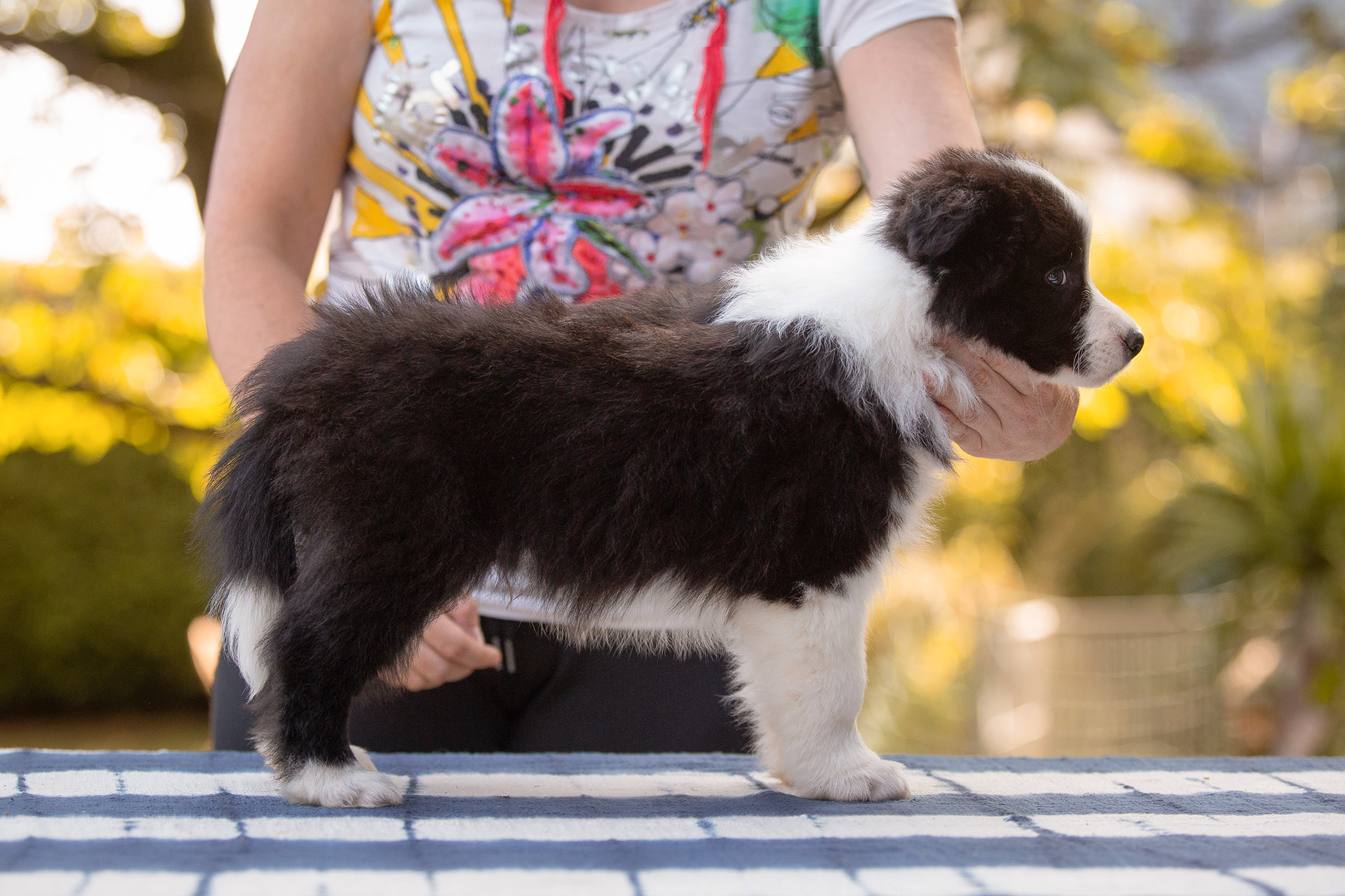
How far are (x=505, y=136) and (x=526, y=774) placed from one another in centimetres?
129

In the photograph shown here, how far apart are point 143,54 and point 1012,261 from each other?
203 inches

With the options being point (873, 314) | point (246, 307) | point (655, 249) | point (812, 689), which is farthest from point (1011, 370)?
point (246, 307)

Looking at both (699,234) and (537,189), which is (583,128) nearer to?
(537,189)

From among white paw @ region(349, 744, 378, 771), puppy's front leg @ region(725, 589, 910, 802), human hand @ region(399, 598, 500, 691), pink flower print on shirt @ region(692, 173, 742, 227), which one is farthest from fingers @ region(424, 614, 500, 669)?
pink flower print on shirt @ region(692, 173, 742, 227)

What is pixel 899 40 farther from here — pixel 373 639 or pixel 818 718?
pixel 373 639

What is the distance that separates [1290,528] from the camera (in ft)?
21.7

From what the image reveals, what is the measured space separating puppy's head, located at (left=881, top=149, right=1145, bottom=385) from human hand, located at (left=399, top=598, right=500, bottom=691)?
3.47 ft

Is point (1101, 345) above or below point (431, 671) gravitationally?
above

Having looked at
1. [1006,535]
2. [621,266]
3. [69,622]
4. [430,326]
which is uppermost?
[621,266]

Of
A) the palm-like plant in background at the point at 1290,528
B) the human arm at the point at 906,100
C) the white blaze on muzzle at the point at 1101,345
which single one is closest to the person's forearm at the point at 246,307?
the human arm at the point at 906,100

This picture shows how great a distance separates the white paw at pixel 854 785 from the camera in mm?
1854

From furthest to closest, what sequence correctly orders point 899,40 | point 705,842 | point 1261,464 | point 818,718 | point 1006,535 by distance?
point 1006,535, point 1261,464, point 899,40, point 818,718, point 705,842

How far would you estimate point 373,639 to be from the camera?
168 cm

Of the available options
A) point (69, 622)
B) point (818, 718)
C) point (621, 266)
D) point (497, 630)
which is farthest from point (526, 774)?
point (69, 622)
